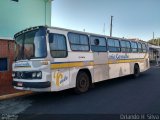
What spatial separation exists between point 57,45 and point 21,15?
22.1ft

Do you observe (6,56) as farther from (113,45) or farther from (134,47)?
(134,47)

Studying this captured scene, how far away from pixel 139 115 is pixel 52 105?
10.2ft

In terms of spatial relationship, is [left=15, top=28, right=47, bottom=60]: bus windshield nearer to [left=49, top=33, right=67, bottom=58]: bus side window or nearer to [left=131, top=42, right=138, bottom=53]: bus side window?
[left=49, top=33, right=67, bottom=58]: bus side window

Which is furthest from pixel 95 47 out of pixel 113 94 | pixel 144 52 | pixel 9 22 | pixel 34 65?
pixel 144 52

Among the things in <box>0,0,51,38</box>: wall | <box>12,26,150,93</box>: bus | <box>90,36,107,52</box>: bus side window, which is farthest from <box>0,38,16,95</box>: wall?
<box>90,36,107,52</box>: bus side window

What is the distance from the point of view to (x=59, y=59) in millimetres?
8891

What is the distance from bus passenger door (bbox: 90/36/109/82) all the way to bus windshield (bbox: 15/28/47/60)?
336 cm

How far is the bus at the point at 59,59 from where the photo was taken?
8.37m

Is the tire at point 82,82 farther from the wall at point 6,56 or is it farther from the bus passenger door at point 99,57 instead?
the wall at point 6,56

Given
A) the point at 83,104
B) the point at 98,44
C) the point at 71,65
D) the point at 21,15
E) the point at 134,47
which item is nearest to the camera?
the point at 83,104

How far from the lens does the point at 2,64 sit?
12680mm

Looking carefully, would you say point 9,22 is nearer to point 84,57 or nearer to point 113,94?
point 84,57

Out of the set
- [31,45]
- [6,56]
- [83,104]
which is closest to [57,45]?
[31,45]

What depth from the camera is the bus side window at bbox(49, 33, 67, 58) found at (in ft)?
28.2
